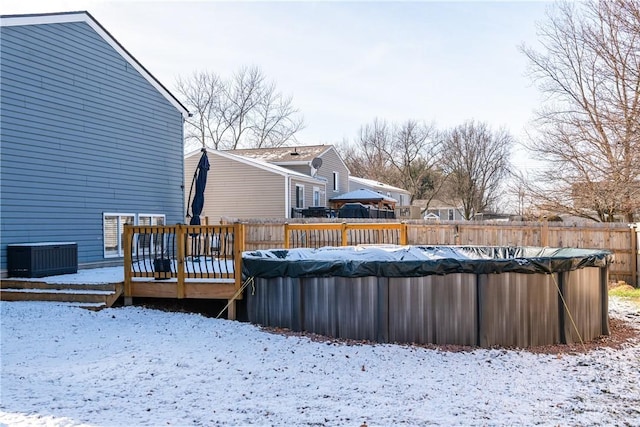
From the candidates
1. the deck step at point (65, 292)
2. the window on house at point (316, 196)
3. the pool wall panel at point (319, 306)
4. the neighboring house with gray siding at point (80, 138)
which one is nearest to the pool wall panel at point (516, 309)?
the pool wall panel at point (319, 306)

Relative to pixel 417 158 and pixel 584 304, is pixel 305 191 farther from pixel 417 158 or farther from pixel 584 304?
pixel 417 158

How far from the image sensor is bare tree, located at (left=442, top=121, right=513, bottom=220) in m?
35.8

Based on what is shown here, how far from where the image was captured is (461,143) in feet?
120

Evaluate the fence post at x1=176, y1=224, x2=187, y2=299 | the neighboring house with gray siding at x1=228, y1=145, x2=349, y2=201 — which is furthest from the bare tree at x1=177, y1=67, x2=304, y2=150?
the fence post at x1=176, y1=224, x2=187, y2=299

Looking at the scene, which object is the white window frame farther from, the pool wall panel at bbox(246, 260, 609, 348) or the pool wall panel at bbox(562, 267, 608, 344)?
the pool wall panel at bbox(562, 267, 608, 344)

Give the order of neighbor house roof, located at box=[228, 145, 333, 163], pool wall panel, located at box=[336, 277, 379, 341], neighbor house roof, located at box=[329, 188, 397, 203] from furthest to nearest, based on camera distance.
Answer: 1. neighbor house roof, located at box=[329, 188, 397, 203]
2. neighbor house roof, located at box=[228, 145, 333, 163]
3. pool wall panel, located at box=[336, 277, 379, 341]

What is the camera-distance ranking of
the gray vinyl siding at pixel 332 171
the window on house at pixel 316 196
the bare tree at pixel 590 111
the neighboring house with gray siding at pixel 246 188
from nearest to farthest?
the bare tree at pixel 590 111 < the neighboring house with gray siding at pixel 246 188 < the window on house at pixel 316 196 < the gray vinyl siding at pixel 332 171

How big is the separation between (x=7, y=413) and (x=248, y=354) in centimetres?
222

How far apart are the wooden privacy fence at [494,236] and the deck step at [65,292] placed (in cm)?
417

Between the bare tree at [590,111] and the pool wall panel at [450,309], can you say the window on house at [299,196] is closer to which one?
the bare tree at [590,111]

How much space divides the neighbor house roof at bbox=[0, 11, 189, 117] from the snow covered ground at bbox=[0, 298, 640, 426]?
561 cm

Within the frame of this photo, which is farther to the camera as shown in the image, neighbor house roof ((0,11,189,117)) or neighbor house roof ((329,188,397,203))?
neighbor house roof ((329,188,397,203))

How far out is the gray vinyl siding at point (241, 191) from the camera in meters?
18.9

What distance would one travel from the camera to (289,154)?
2295 cm
